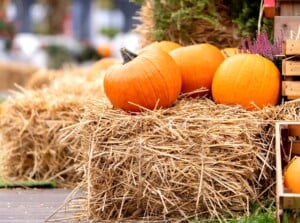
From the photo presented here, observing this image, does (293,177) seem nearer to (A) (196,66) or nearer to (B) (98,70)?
(A) (196,66)

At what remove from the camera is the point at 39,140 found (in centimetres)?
935

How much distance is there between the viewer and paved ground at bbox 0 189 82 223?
6.94m

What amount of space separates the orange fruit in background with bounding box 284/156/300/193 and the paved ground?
149 cm

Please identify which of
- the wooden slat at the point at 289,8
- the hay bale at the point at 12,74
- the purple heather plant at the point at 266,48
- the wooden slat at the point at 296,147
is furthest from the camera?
the hay bale at the point at 12,74

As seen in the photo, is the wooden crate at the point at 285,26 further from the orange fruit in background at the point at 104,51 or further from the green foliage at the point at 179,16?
the orange fruit in background at the point at 104,51

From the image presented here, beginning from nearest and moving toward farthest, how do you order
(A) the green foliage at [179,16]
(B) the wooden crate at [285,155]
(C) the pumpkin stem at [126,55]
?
(B) the wooden crate at [285,155] → (C) the pumpkin stem at [126,55] → (A) the green foliage at [179,16]

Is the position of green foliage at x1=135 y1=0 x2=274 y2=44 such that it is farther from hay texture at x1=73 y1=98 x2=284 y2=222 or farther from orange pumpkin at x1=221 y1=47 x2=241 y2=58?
hay texture at x1=73 y1=98 x2=284 y2=222

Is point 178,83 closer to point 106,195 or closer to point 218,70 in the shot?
point 218,70

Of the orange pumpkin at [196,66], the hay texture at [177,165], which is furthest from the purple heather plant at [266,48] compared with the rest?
the hay texture at [177,165]

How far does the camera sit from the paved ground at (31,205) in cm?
694

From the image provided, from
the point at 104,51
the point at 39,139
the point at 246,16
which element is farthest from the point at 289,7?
the point at 104,51

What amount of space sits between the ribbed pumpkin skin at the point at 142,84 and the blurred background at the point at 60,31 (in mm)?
9519

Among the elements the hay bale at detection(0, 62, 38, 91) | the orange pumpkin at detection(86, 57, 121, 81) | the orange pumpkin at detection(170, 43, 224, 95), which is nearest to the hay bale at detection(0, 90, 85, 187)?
the orange pumpkin at detection(170, 43, 224, 95)

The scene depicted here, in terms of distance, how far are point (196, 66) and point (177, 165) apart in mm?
999
